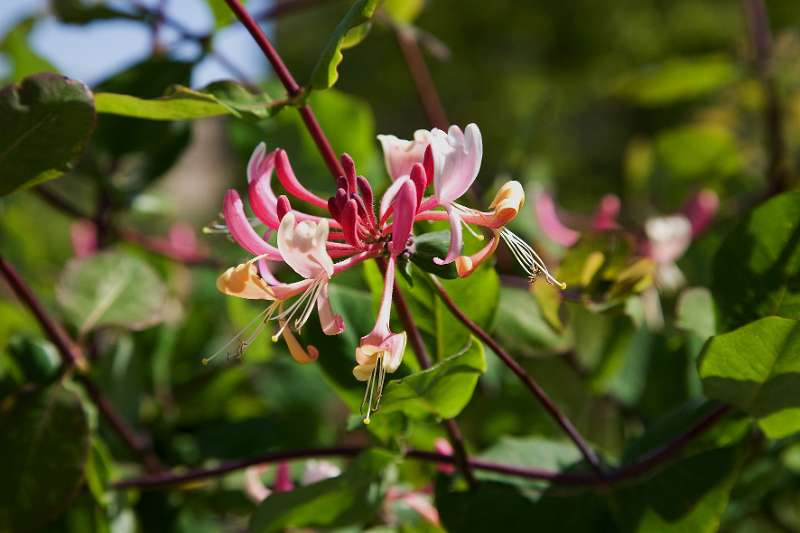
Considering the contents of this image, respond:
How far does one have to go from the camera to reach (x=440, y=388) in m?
0.47

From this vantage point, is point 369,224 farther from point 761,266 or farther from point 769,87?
point 769,87

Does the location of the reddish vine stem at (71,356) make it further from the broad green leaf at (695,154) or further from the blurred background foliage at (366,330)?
the broad green leaf at (695,154)

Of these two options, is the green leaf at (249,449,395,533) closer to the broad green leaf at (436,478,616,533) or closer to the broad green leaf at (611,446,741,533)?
the broad green leaf at (436,478,616,533)

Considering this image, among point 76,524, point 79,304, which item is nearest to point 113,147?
point 79,304

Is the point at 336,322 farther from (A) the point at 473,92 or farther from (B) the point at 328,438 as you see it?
(A) the point at 473,92

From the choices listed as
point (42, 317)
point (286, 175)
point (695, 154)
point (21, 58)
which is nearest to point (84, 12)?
point (21, 58)

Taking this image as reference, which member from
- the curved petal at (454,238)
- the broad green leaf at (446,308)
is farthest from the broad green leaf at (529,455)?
the curved petal at (454,238)

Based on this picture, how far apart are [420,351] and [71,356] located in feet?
0.97

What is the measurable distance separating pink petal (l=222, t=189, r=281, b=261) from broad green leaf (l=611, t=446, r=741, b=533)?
0.96ft

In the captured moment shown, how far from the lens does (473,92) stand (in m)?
7.75

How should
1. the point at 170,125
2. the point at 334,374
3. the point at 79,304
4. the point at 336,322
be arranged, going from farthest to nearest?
the point at 170,125, the point at 79,304, the point at 334,374, the point at 336,322

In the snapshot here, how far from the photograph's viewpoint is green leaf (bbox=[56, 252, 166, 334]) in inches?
26.6

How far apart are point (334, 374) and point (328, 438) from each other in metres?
0.38

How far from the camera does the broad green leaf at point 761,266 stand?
49 cm
